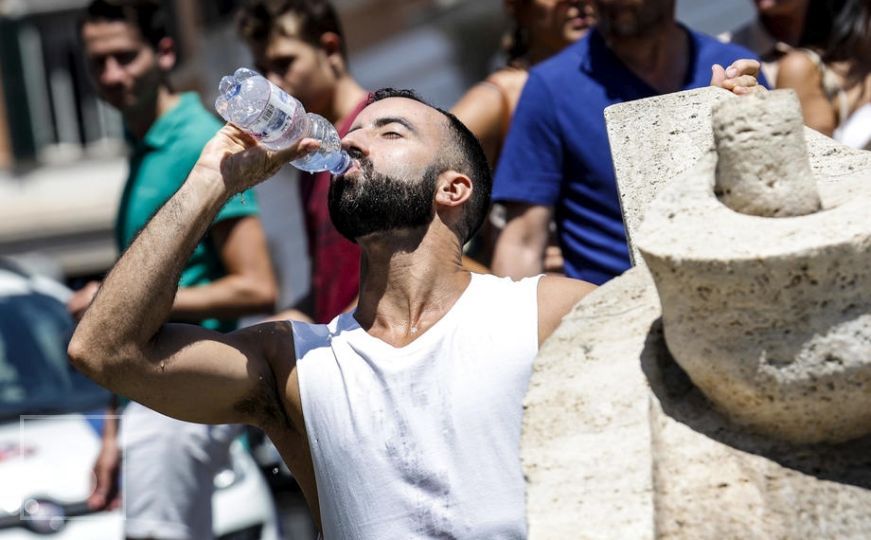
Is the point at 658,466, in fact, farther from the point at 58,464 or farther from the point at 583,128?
the point at 58,464

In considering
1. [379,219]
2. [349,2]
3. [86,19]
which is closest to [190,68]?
[349,2]

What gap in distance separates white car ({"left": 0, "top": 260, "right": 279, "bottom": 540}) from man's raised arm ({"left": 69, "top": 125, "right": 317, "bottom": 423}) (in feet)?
5.54

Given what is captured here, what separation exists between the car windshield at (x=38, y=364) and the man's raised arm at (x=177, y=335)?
2.87 m

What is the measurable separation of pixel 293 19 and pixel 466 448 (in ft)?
7.60

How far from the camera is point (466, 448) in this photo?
3.28 m

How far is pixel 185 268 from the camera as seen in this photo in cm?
466

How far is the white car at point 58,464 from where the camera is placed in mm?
5523

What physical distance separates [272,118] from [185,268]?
3.95ft

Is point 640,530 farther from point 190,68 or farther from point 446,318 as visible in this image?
A: point 190,68

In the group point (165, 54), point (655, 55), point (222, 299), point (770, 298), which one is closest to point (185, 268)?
point (222, 299)

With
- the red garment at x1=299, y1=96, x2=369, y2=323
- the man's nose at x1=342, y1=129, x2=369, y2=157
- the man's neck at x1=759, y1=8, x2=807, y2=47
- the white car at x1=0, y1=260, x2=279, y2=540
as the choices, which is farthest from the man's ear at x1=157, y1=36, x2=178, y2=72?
the man's nose at x1=342, y1=129, x2=369, y2=157

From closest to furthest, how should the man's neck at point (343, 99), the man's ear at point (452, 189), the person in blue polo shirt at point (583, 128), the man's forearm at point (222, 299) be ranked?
the man's ear at point (452, 189) < the person in blue polo shirt at point (583, 128) < the man's forearm at point (222, 299) < the man's neck at point (343, 99)

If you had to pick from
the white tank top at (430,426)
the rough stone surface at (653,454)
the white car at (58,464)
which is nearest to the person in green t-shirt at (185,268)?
the white car at (58,464)

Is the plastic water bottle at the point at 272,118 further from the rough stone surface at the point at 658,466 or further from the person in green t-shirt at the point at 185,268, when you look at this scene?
the person in green t-shirt at the point at 185,268
